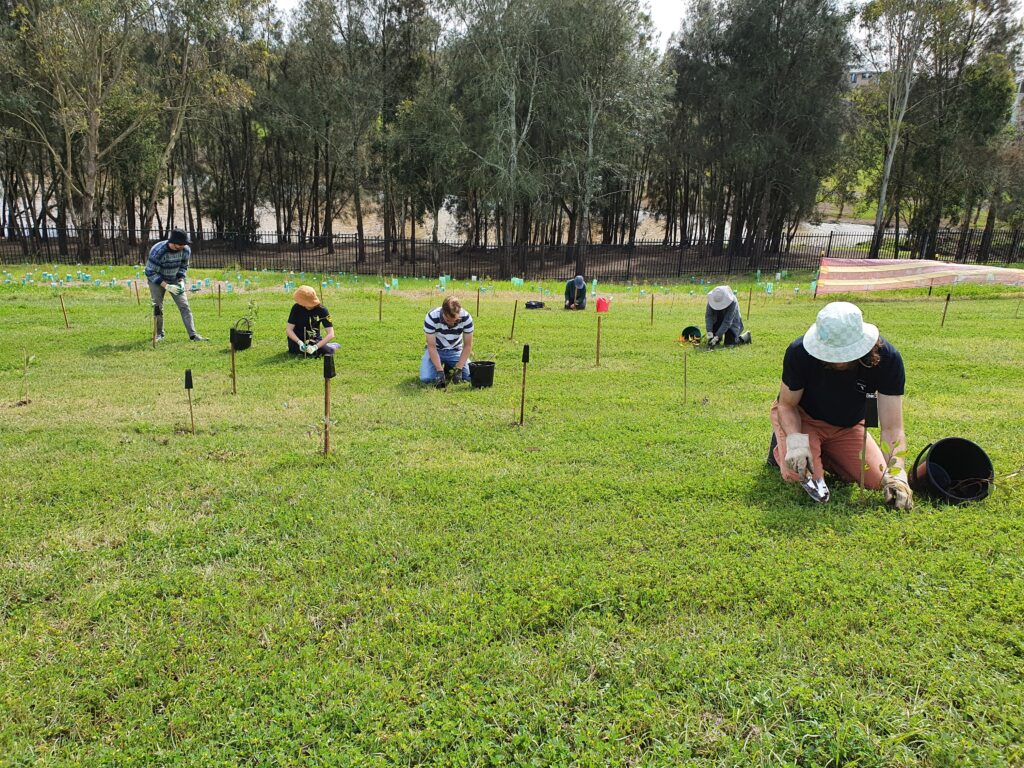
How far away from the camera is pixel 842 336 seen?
3.65 m

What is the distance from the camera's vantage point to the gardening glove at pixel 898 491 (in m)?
3.88

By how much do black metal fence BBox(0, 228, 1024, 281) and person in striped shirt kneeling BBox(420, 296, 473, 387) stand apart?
2044 centimetres

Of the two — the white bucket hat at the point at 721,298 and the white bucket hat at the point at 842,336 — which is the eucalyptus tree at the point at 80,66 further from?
the white bucket hat at the point at 842,336

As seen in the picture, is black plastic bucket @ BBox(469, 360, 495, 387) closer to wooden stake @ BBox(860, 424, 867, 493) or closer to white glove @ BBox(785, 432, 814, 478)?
white glove @ BBox(785, 432, 814, 478)

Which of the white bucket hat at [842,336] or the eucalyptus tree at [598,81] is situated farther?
the eucalyptus tree at [598,81]

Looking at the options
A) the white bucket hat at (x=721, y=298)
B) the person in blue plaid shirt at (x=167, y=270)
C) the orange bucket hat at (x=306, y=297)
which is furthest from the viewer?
the white bucket hat at (x=721, y=298)

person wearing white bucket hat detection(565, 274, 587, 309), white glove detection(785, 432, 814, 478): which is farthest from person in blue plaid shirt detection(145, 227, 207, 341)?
person wearing white bucket hat detection(565, 274, 587, 309)

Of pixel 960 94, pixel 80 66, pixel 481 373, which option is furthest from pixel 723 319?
pixel 960 94

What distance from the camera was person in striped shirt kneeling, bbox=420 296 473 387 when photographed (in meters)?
7.01

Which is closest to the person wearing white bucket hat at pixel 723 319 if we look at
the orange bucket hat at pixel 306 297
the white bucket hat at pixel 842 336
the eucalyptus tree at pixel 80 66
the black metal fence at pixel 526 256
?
the white bucket hat at pixel 842 336

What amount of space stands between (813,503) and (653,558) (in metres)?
1.35

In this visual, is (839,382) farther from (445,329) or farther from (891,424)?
(445,329)

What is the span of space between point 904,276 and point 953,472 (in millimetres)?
16433

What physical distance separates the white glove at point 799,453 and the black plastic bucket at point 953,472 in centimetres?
73
